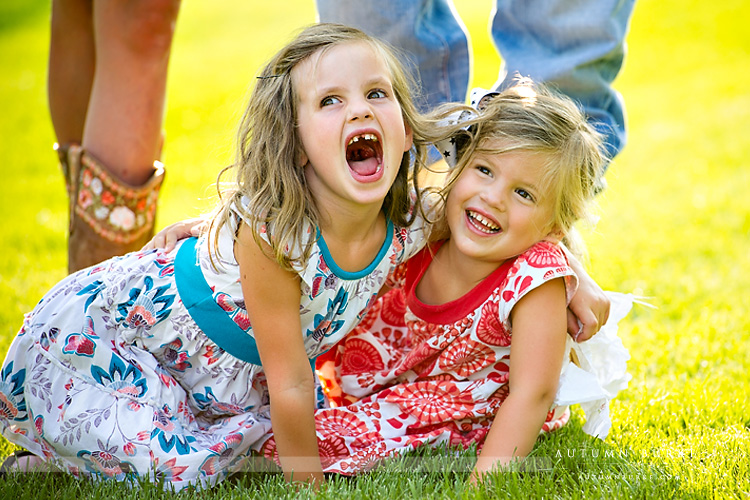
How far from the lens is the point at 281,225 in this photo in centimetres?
193

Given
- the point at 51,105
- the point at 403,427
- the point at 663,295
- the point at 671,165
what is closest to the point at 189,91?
the point at 671,165

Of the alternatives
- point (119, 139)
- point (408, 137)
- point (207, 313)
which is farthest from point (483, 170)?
point (119, 139)

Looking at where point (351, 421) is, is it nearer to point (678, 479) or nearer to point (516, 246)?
point (516, 246)

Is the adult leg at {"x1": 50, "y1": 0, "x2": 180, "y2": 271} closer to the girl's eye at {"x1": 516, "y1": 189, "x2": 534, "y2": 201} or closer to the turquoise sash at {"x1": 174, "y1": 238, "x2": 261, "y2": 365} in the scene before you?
the turquoise sash at {"x1": 174, "y1": 238, "x2": 261, "y2": 365}

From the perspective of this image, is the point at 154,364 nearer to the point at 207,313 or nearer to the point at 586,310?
the point at 207,313

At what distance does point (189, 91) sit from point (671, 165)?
21.2 ft

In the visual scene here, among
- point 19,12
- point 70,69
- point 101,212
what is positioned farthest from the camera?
point 19,12

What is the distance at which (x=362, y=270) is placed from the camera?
84.0 inches

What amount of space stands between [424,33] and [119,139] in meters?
1.11

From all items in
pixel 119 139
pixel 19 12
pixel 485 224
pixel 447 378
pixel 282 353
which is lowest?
pixel 19 12

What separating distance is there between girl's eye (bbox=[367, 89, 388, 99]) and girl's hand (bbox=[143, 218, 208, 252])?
0.64m

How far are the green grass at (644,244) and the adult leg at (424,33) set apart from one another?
15.6 inches

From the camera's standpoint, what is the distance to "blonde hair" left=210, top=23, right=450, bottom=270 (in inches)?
76.6

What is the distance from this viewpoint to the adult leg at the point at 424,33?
2.58m
